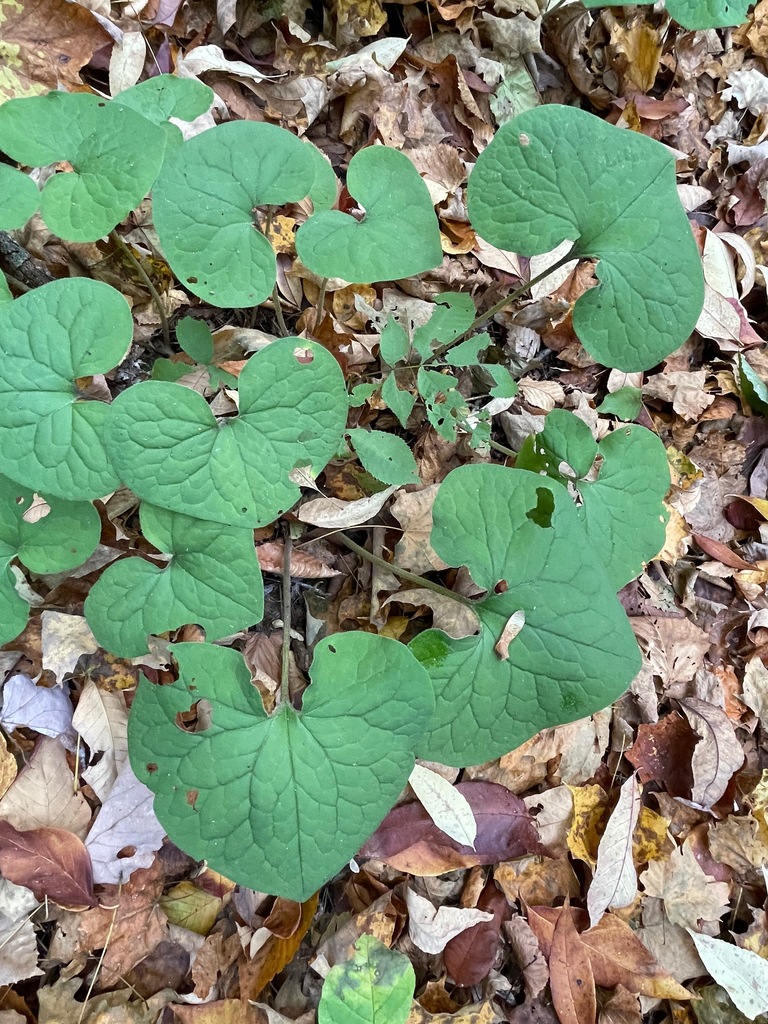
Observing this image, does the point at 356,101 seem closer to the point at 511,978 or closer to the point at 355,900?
the point at 355,900

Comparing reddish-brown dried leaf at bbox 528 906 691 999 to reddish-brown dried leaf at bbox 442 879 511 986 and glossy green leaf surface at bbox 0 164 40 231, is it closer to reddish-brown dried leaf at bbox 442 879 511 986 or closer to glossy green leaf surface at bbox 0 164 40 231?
reddish-brown dried leaf at bbox 442 879 511 986

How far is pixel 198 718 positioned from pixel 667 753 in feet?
4.76

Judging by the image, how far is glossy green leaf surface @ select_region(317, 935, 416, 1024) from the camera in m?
1.54

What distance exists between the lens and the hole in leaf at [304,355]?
1.42 m

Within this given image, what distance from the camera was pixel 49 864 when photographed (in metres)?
1.50

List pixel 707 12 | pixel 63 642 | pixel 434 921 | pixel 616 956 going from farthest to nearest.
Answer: pixel 707 12
pixel 616 956
pixel 434 921
pixel 63 642

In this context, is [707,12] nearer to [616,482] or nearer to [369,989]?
[616,482]

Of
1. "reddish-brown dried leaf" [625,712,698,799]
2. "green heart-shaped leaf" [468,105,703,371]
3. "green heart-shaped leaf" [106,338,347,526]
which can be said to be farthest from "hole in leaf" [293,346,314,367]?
"reddish-brown dried leaf" [625,712,698,799]

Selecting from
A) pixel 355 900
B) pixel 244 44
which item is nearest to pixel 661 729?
pixel 355 900

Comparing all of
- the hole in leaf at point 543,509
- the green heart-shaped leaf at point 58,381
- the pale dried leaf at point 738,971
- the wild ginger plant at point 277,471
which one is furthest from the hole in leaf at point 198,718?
the pale dried leaf at point 738,971

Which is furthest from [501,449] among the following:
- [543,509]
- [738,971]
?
[738,971]

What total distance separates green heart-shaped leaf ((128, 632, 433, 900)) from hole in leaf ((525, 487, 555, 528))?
44 cm

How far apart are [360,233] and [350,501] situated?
28.6 inches

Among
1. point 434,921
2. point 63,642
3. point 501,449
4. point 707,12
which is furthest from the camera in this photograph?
point 707,12
